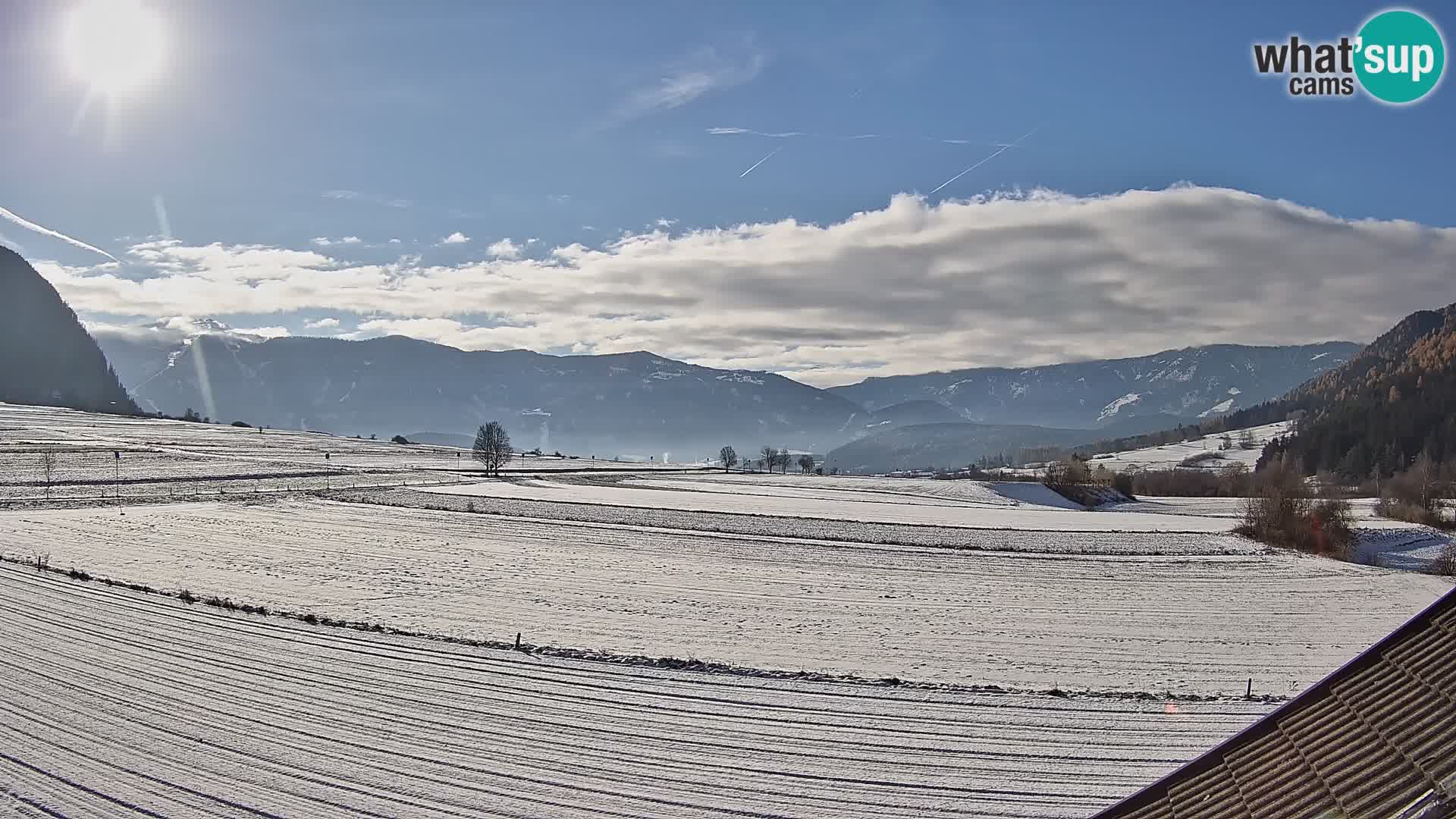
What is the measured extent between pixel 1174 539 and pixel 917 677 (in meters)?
46.6

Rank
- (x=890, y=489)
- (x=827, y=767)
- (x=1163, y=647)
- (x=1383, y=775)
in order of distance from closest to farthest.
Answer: (x=1383, y=775)
(x=827, y=767)
(x=1163, y=647)
(x=890, y=489)

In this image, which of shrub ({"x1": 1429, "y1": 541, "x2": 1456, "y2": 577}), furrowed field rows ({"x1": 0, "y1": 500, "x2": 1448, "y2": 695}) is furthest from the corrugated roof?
shrub ({"x1": 1429, "y1": 541, "x2": 1456, "y2": 577})

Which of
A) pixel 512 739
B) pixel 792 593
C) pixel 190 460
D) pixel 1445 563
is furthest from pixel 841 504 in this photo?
pixel 190 460

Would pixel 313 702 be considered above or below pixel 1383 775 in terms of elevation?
below

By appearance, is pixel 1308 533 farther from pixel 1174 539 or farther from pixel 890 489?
pixel 890 489

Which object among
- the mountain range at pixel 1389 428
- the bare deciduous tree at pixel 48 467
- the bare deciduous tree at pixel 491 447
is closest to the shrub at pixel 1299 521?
the bare deciduous tree at pixel 491 447

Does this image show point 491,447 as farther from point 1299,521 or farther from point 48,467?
point 1299,521

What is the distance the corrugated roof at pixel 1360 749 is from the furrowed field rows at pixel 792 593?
16.6 m

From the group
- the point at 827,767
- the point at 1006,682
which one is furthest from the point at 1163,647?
the point at 827,767

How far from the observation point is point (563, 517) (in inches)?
2488

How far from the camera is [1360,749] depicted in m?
5.62

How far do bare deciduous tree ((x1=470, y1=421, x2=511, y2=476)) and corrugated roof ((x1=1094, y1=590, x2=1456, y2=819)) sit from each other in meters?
108

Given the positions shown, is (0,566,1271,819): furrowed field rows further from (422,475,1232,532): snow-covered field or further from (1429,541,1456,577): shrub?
(422,475,1232,532): snow-covered field

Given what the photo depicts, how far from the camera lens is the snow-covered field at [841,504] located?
70750mm
